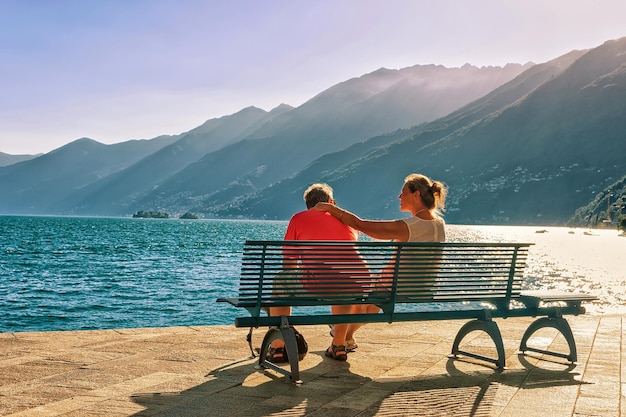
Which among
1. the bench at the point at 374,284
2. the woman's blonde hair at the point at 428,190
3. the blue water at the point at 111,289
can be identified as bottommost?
the blue water at the point at 111,289

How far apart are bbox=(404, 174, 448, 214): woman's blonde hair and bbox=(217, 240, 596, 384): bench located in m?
0.40

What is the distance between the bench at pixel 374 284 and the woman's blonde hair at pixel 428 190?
15.9 inches

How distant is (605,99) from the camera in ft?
623

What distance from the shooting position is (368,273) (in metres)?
5.62

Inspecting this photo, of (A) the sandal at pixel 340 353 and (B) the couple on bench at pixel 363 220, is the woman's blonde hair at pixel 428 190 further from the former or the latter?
(A) the sandal at pixel 340 353

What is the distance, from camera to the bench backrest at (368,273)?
5.24 m

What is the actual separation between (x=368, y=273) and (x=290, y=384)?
108cm

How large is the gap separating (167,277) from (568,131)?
174715 mm

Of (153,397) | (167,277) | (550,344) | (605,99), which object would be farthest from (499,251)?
(605,99)

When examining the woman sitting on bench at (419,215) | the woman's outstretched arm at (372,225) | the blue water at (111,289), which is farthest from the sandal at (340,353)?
the blue water at (111,289)

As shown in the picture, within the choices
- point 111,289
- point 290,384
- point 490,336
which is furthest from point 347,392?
point 111,289

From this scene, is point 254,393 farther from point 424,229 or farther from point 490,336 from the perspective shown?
point 490,336

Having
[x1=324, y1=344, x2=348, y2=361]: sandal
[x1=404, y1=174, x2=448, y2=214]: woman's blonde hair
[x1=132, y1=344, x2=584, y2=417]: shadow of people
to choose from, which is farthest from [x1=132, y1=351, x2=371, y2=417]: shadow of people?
[x1=404, y1=174, x2=448, y2=214]: woman's blonde hair

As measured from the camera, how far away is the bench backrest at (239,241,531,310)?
5238 mm
